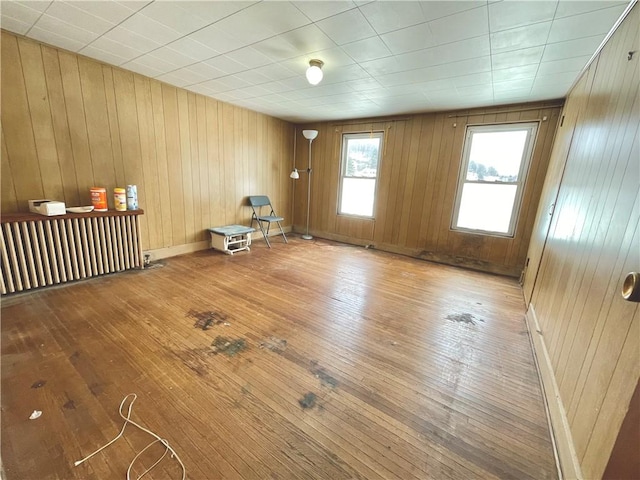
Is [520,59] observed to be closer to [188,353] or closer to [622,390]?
[622,390]

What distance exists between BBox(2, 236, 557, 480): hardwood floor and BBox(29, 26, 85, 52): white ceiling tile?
2.32 m

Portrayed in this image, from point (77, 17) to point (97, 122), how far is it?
1.15m

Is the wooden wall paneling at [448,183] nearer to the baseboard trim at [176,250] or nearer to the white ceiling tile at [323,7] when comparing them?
the white ceiling tile at [323,7]

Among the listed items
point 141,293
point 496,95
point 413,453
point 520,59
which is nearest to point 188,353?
point 141,293

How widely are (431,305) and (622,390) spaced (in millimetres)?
1838

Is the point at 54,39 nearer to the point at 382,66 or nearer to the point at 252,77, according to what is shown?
the point at 252,77

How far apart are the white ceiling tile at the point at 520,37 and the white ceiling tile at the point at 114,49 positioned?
310cm

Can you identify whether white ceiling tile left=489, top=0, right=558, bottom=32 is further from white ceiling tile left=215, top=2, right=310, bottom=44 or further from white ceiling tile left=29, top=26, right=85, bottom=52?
white ceiling tile left=29, top=26, right=85, bottom=52

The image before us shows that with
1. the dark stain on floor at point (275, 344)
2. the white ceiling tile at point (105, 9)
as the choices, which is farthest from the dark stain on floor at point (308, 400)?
the white ceiling tile at point (105, 9)

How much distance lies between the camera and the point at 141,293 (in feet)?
8.74

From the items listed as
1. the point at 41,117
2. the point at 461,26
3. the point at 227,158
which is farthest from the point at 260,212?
the point at 461,26

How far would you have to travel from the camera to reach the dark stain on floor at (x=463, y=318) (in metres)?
2.43

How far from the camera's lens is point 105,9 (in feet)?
6.12

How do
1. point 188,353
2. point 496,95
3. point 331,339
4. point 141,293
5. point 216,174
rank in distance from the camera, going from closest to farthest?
point 188,353
point 331,339
point 141,293
point 496,95
point 216,174
